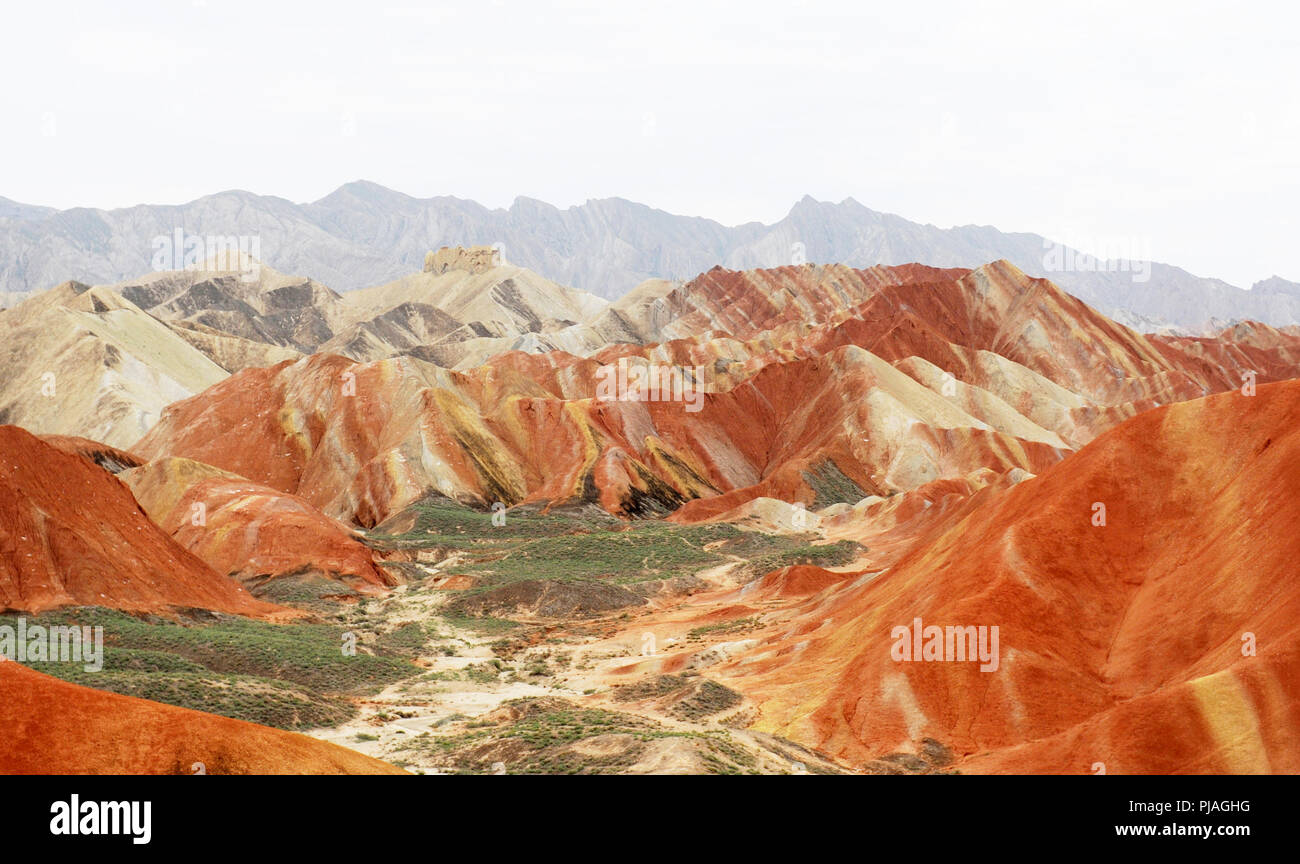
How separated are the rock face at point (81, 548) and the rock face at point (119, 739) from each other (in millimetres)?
26347

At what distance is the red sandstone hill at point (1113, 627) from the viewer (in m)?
24.0

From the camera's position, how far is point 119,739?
1962cm

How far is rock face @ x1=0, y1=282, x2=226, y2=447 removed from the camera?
11706 cm

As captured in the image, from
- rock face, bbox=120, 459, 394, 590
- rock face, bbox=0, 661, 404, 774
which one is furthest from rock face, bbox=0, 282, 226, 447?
rock face, bbox=0, 661, 404, 774

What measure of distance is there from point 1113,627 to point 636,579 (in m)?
38.7

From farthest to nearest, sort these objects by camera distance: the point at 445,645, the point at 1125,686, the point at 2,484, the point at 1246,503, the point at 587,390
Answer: the point at 587,390
the point at 445,645
the point at 2,484
the point at 1246,503
the point at 1125,686

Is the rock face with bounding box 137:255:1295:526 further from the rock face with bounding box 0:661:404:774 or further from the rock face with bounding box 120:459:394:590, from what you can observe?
the rock face with bounding box 0:661:404:774

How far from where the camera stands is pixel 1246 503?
33.0 metres

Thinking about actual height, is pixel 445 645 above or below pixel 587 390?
below

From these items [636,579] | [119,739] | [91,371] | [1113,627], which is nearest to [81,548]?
[119,739]

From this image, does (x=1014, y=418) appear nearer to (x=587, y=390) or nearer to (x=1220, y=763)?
(x=587, y=390)

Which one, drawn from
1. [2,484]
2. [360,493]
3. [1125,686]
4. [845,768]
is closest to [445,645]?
[2,484]

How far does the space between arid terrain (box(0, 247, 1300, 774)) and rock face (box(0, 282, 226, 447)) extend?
67 centimetres

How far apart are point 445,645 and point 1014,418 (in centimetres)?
9490
